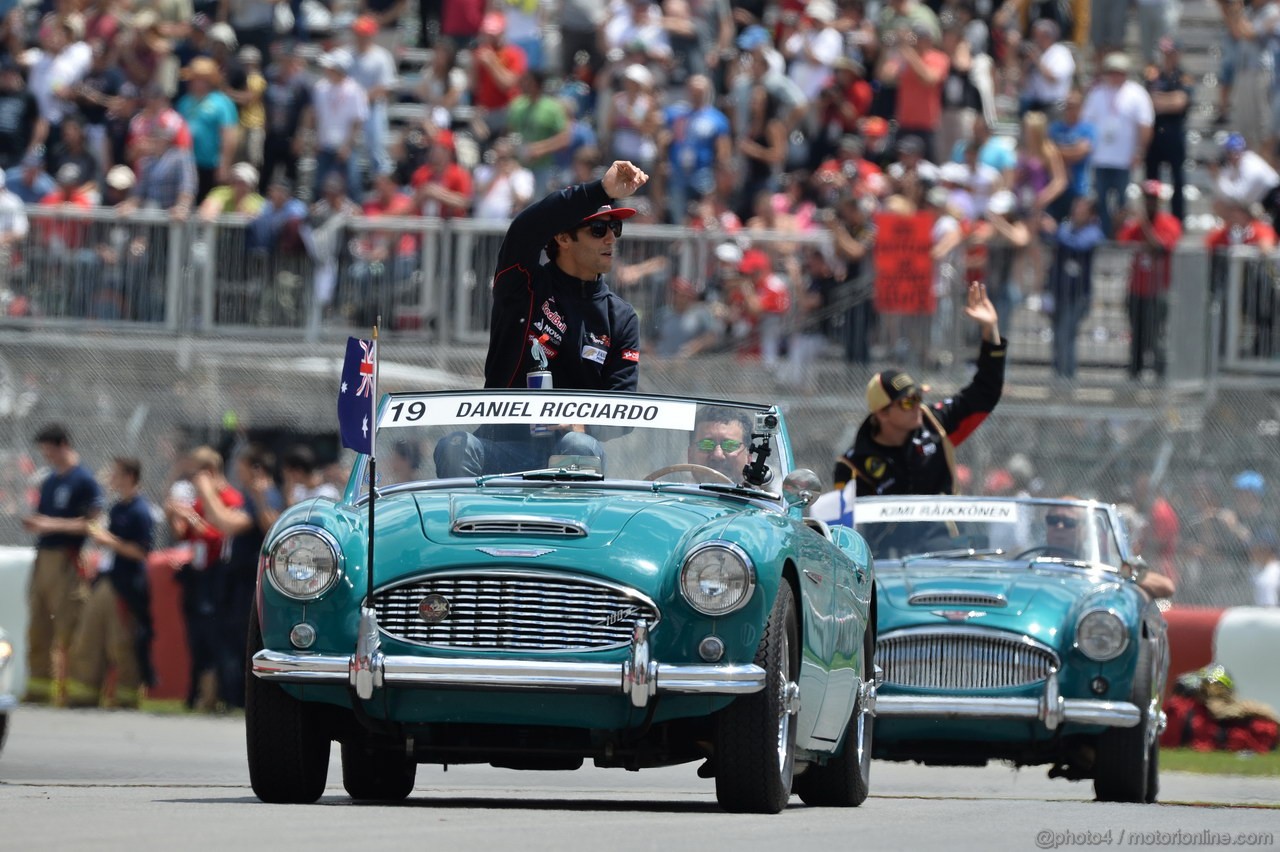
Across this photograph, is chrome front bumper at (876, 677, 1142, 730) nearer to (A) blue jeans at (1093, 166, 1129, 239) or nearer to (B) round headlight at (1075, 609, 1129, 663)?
(B) round headlight at (1075, 609, 1129, 663)

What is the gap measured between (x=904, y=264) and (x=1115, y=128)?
9.66 ft

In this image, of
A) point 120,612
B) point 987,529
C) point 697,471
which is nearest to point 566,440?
point 697,471

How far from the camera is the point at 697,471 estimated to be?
9070mm

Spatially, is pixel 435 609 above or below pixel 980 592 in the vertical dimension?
above

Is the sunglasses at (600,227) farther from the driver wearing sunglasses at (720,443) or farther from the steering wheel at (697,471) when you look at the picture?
the steering wheel at (697,471)

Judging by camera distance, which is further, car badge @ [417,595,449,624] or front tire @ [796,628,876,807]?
front tire @ [796,628,876,807]

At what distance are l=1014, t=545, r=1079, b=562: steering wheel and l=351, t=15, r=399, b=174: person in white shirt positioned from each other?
11672 mm

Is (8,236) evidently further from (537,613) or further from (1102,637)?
(537,613)

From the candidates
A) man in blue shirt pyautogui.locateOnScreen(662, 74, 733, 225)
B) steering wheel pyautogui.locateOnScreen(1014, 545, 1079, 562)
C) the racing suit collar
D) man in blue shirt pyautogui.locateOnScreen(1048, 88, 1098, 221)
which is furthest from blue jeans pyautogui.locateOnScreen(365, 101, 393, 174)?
the racing suit collar

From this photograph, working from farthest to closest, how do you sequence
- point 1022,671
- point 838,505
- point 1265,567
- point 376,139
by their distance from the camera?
point 376,139
point 1265,567
point 838,505
point 1022,671

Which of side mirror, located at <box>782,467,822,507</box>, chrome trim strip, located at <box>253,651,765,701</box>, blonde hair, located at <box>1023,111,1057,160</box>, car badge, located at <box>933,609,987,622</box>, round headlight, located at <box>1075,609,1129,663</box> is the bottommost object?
round headlight, located at <box>1075,609,1129,663</box>

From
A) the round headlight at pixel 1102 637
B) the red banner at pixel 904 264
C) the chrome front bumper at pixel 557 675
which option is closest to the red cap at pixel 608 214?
the chrome front bumper at pixel 557 675

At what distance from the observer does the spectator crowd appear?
19453 millimetres

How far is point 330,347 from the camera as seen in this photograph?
2036cm
